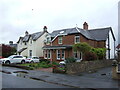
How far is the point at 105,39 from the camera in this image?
27.0m

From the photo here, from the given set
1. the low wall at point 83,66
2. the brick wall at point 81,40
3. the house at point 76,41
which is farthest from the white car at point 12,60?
the low wall at point 83,66

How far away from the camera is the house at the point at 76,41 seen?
88.5 feet

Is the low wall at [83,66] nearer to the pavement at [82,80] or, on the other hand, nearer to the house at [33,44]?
the pavement at [82,80]

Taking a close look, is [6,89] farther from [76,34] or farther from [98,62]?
[76,34]

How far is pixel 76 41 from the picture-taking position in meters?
27.6

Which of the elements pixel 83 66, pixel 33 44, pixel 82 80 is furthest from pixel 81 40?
pixel 82 80

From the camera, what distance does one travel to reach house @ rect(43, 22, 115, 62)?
88.5 feet

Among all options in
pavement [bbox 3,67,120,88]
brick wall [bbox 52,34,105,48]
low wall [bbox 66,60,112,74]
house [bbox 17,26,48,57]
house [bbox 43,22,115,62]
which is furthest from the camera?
house [bbox 17,26,48,57]

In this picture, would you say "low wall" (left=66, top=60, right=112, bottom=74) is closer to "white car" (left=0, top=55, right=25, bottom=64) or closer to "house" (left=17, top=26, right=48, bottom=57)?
"white car" (left=0, top=55, right=25, bottom=64)

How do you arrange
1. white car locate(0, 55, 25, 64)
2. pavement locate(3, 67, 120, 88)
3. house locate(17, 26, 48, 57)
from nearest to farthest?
pavement locate(3, 67, 120, 88), white car locate(0, 55, 25, 64), house locate(17, 26, 48, 57)

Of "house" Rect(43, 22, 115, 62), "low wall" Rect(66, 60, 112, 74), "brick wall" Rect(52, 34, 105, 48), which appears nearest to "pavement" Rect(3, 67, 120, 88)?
"low wall" Rect(66, 60, 112, 74)

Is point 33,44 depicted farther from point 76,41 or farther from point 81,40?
point 81,40

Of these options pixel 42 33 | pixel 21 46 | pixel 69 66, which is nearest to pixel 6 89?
pixel 69 66

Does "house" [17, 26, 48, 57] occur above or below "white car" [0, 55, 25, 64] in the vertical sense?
above
